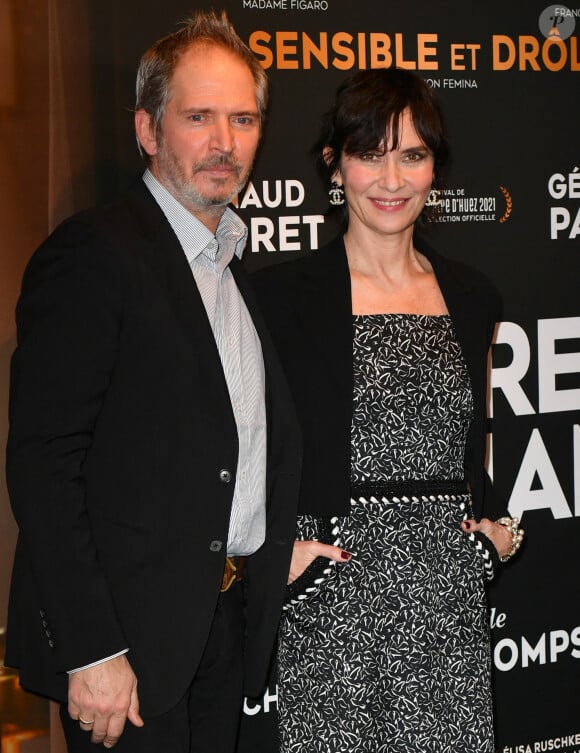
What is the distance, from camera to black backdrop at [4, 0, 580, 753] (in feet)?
9.82

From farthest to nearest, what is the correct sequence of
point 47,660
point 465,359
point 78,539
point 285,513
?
1. point 465,359
2. point 285,513
3. point 47,660
4. point 78,539

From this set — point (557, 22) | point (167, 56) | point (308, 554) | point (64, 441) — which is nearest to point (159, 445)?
point (64, 441)

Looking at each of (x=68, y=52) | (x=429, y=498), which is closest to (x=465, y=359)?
(x=429, y=498)

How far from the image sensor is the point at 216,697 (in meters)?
2.26

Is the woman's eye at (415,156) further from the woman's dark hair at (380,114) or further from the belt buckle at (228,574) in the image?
the belt buckle at (228,574)

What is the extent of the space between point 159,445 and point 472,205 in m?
1.73

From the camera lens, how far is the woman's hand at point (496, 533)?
2.45 meters

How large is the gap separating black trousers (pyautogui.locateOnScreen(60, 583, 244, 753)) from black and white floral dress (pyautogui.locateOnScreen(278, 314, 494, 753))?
149mm

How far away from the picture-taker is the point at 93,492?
1939mm

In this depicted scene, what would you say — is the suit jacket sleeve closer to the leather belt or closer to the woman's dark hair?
the leather belt

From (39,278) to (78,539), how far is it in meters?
0.48

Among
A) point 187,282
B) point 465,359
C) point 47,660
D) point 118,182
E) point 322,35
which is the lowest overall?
point 47,660

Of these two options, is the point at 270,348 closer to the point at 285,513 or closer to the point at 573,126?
the point at 285,513

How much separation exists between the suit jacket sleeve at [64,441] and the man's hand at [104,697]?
4cm
